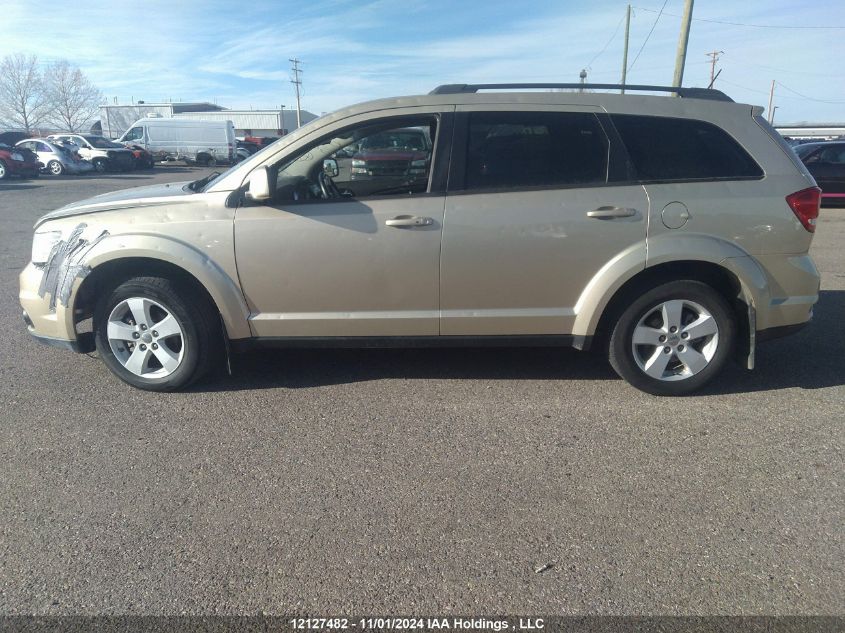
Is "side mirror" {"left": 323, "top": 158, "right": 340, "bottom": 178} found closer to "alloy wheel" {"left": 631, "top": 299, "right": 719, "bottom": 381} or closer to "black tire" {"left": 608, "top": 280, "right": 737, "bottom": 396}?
"black tire" {"left": 608, "top": 280, "right": 737, "bottom": 396}

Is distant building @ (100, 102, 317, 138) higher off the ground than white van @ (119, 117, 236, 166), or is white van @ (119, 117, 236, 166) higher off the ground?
distant building @ (100, 102, 317, 138)

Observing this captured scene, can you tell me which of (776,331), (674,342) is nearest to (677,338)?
(674,342)

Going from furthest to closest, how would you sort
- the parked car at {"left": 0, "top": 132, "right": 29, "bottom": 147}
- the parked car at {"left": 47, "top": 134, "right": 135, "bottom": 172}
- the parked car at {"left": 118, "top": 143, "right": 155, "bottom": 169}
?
the parked car at {"left": 0, "top": 132, "right": 29, "bottom": 147} < the parked car at {"left": 118, "top": 143, "right": 155, "bottom": 169} < the parked car at {"left": 47, "top": 134, "right": 135, "bottom": 172}

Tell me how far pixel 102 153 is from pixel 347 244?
1170 inches

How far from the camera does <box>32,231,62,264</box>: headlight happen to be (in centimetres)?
401

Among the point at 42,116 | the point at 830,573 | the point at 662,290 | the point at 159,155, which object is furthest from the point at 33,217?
the point at 42,116

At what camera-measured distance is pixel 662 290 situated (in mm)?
3846

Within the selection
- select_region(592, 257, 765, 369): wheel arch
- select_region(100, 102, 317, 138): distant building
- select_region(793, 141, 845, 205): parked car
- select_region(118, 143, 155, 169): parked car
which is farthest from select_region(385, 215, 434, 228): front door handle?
select_region(100, 102, 317, 138): distant building

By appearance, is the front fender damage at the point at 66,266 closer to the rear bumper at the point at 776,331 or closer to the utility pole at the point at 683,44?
the rear bumper at the point at 776,331

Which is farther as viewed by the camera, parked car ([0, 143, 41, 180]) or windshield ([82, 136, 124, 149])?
windshield ([82, 136, 124, 149])

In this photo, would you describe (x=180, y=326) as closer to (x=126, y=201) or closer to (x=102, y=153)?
(x=126, y=201)

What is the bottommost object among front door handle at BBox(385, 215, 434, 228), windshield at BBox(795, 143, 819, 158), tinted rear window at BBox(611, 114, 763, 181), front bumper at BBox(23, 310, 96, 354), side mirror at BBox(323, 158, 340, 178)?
front bumper at BBox(23, 310, 96, 354)

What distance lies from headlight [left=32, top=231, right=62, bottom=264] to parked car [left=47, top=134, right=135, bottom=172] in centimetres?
2840

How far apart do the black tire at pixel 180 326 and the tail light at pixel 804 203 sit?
3.74 meters
